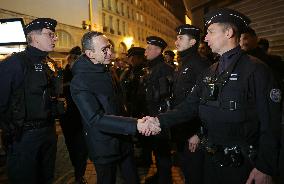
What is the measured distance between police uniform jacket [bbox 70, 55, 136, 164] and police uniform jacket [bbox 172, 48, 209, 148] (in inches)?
43.4

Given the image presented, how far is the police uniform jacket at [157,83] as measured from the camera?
476 centimetres

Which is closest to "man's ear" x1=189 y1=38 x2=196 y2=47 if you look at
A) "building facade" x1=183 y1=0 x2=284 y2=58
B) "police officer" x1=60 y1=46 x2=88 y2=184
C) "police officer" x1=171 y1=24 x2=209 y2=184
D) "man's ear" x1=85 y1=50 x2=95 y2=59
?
"police officer" x1=171 y1=24 x2=209 y2=184

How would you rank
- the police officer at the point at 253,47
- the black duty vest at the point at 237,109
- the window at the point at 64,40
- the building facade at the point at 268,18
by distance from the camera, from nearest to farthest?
1. the black duty vest at the point at 237,109
2. the police officer at the point at 253,47
3. the building facade at the point at 268,18
4. the window at the point at 64,40

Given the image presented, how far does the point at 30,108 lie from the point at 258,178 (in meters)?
2.88

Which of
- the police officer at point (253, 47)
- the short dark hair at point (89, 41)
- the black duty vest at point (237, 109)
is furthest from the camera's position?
the police officer at point (253, 47)

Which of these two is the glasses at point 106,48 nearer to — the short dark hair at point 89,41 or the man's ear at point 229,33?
the short dark hair at point 89,41

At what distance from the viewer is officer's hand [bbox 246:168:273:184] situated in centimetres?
254

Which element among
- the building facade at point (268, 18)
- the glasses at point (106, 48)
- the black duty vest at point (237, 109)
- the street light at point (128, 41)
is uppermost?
the street light at point (128, 41)

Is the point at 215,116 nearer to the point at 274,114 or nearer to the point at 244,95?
the point at 244,95

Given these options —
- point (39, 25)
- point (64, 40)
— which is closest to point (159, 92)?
point (39, 25)

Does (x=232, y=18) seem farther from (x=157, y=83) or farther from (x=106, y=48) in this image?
(x=157, y=83)

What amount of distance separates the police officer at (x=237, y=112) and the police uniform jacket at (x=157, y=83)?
166cm

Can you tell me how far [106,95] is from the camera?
3.33m

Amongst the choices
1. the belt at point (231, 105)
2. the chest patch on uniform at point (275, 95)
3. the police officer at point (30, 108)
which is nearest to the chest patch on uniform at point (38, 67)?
the police officer at point (30, 108)
